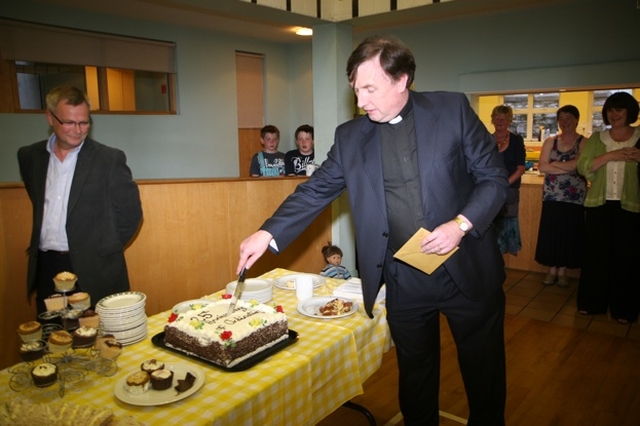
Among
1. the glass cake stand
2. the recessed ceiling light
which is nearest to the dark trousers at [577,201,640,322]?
the glass cake stand

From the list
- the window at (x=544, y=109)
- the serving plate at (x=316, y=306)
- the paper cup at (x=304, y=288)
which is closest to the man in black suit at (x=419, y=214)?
the serving plate at (x=316, y=306)

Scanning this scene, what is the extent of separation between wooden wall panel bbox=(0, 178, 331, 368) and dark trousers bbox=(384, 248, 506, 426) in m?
1.77

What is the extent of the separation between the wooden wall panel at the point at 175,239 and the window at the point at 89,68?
3145 millimetres

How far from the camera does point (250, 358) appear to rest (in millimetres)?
1531

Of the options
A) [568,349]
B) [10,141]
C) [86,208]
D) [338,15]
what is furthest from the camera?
[10,141]

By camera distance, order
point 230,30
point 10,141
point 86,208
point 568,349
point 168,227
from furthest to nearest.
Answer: point 230,30, point 10,141, point 568,349, point 168,227, point 86,208

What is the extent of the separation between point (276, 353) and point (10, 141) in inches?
190

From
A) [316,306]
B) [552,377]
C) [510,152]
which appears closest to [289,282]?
[316,306]

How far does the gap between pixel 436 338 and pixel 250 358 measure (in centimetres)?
81

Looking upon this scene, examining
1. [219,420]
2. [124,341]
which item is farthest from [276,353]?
[124,341]

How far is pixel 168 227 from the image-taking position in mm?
3178

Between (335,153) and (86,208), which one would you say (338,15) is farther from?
(86,208)

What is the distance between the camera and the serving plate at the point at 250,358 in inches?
58.3

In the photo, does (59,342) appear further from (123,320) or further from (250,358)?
(250,358)
